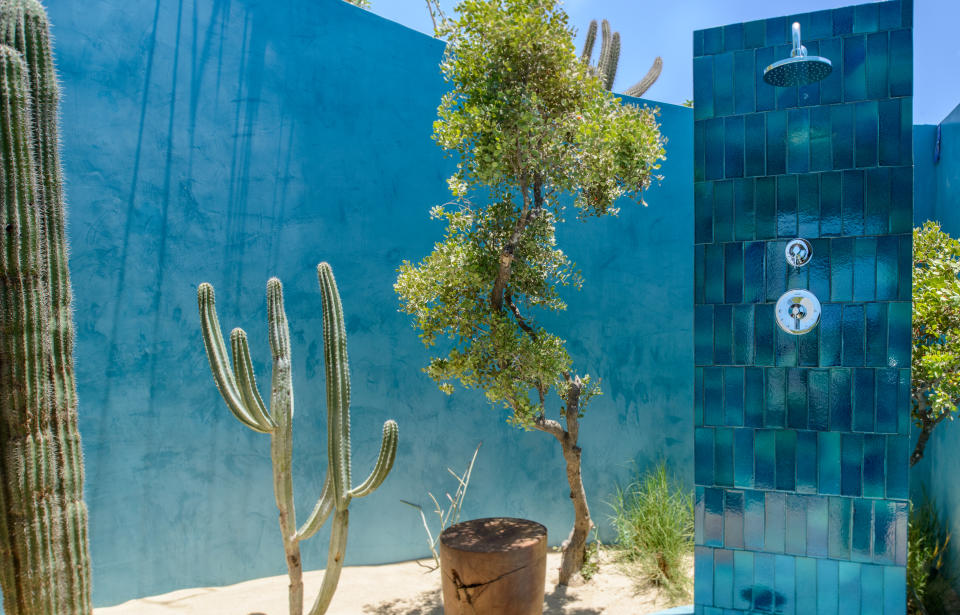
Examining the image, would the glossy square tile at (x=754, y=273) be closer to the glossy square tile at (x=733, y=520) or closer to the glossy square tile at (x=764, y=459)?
the glossy square tile at (x=764, y=459)

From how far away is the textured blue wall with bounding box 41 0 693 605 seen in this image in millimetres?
3918

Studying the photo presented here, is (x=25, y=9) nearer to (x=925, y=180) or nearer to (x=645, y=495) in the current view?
(x=645, y=495)

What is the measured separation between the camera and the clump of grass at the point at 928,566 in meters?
3.55

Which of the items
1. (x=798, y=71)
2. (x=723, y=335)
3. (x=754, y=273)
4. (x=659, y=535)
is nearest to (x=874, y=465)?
(x=723, y=335)

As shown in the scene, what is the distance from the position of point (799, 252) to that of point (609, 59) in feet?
16.4

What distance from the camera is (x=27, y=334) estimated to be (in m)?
2.61

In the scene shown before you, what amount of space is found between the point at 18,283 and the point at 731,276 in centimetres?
276

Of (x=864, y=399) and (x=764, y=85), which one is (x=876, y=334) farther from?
(x=764, y=85)

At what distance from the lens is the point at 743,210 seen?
2729 millimetres

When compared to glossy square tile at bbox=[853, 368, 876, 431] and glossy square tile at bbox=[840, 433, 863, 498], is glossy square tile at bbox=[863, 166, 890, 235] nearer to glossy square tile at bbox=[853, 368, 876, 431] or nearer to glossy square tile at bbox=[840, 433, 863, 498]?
glossy square tile at bbox=[853, 368, 876, 431]

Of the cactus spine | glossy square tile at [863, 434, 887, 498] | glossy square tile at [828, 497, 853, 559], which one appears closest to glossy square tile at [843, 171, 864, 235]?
glossy square tile at [863, 434, 887, 498]

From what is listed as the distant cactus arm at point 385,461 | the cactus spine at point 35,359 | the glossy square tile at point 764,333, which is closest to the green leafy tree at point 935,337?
the glossy square tile at point 764,333

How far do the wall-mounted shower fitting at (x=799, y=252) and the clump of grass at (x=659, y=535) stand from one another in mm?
2291

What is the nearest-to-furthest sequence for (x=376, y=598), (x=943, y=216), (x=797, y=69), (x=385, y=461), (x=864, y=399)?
(x=797, y=69) < (x=864, y=399) < (x=385, y=461) < (x=376, y=598) < (x=943, y=216)
